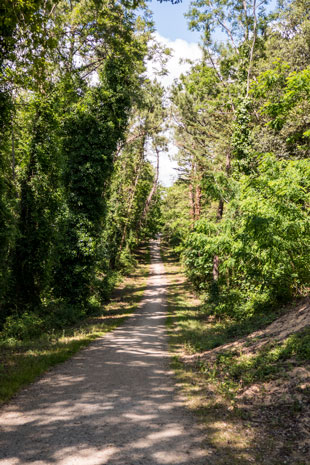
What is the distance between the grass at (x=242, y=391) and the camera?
12.1 ft

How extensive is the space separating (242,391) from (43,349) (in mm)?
5540

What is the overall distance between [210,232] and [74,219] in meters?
7.06

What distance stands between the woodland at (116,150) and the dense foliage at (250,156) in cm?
7

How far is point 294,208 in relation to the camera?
802cm

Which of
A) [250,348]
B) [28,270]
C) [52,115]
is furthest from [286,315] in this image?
[52,115]

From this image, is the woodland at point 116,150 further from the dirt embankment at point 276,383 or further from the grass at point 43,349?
the dirt embankment at point 276,383

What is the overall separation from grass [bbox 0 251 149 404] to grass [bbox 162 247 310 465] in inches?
118

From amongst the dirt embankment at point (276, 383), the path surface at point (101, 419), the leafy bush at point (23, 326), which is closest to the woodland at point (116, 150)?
the leafy bush at point (23, 326)

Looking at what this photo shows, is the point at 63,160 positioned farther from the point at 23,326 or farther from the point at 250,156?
the point at 250,156

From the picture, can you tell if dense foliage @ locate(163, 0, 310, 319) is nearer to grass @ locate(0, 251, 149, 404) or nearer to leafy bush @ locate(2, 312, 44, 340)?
grass @ locate(0, 251, 149, 404)

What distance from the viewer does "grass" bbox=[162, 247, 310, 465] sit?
3691mm

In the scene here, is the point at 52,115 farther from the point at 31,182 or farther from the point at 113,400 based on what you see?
the point at 113,400

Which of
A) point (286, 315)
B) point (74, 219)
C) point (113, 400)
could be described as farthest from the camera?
point (74, 219)

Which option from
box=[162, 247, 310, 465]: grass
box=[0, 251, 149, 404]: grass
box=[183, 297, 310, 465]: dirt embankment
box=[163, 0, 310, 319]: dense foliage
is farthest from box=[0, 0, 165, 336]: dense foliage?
box=[183, 297, 310, 465]: dirt embankment
